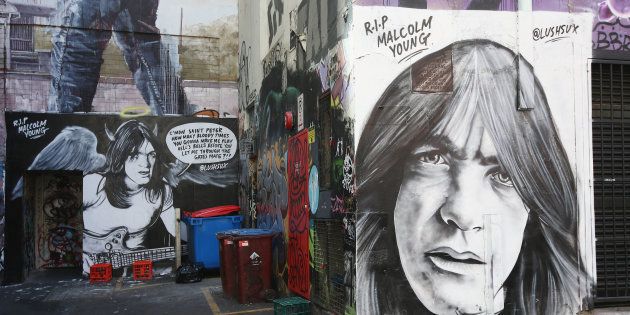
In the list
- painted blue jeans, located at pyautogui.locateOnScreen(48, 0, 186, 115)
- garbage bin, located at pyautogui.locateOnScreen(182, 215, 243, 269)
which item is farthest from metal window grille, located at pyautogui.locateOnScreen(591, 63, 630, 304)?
painted blue jeans, located at pyautogui.locateOnScreen(48, 0, 186, 115)

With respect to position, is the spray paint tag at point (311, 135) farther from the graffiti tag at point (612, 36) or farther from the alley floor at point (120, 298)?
the graffiti tag at point (612, 36)

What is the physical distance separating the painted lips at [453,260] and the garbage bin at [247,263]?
Result: 3467mm

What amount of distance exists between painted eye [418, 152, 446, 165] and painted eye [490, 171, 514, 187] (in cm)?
61

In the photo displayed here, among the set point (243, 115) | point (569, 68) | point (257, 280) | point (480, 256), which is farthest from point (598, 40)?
point (243, 115)

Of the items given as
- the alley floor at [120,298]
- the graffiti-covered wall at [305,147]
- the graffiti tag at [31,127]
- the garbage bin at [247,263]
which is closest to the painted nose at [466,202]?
the graffiti-covered wall at [305,147]

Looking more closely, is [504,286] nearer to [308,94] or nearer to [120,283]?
[308,94]

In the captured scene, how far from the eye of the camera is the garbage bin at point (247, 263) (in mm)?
8695

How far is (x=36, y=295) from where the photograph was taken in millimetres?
10312

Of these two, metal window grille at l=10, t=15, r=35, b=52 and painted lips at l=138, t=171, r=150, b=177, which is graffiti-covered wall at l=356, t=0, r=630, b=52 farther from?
metal window grille at l=10, t=15, r=35, b=52

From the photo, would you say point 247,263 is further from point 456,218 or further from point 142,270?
point 142,270

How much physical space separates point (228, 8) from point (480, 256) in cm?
1000

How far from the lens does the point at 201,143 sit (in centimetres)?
1273

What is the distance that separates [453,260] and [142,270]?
7.90 metres

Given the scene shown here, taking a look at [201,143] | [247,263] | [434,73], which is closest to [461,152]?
[434,73]
